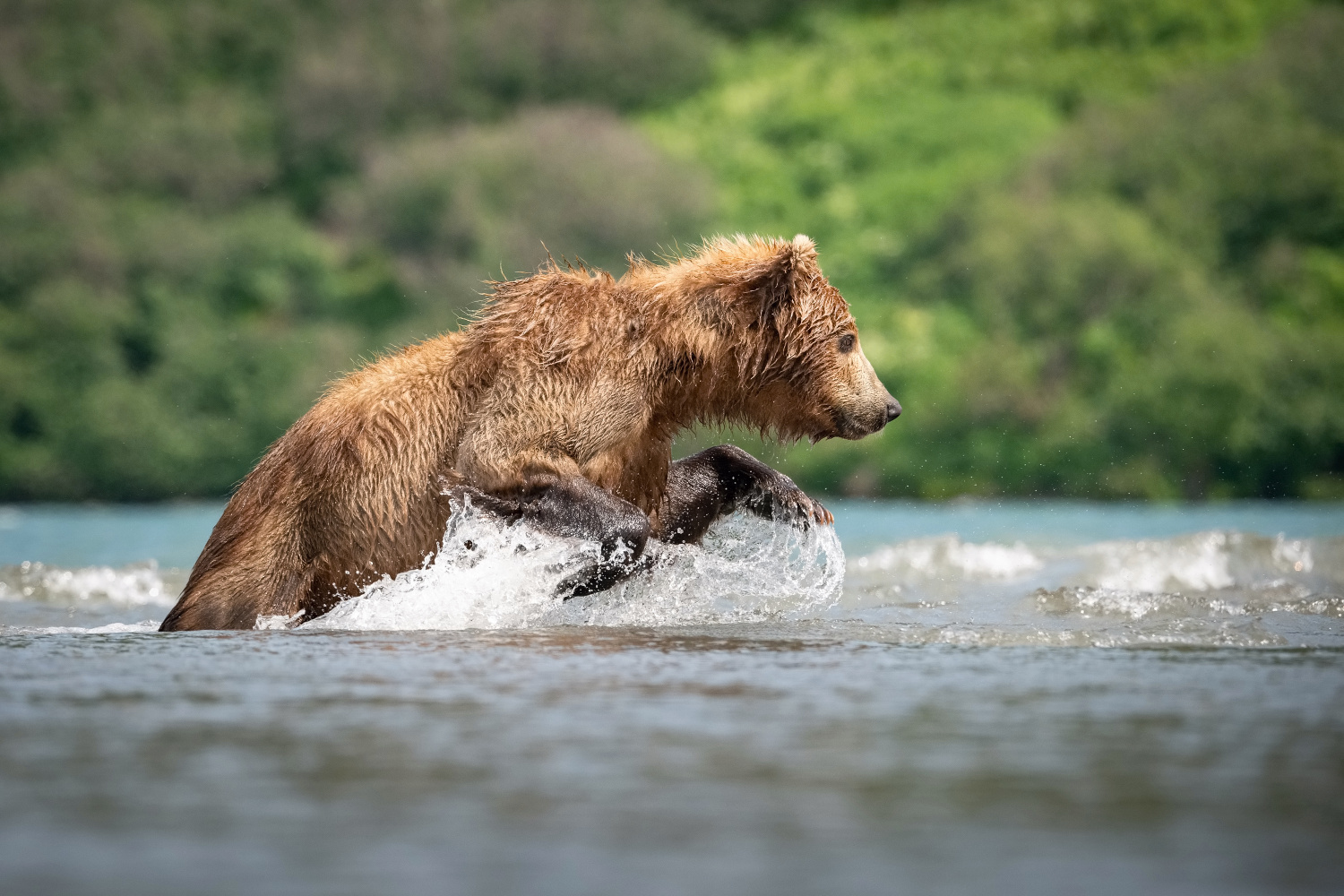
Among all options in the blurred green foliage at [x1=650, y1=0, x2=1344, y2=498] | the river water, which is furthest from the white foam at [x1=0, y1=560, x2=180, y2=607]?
the blurred green foliage at [x1=650, y1=0, x2=1344, y2=498]

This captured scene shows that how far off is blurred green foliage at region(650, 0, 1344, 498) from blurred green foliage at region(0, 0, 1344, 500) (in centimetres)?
8

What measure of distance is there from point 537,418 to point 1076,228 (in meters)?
28.7

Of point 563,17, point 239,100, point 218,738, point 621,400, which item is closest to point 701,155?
point 563,17

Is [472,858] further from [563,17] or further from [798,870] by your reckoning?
[563,17]

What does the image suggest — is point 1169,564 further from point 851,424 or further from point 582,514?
point 582,514

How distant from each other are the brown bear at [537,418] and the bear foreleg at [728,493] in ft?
0.73

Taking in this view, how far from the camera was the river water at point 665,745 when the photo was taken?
2.76 metres

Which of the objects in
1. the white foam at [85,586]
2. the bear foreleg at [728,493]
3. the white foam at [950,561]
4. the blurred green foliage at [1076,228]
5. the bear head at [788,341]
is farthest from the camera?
the blurred green foliage at [1076,228]

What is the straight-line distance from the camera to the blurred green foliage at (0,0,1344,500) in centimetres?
3155

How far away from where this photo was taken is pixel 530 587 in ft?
20.0

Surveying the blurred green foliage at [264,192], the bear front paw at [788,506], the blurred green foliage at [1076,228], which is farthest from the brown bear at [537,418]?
the blurred green foliage at [264,192]

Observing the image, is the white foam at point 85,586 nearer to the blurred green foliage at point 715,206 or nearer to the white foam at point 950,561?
the white foam at point 950,561

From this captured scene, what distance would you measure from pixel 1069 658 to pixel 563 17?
138 ft

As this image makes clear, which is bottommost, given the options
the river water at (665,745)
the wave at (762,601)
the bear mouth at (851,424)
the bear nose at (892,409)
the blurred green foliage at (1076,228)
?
the river water at (665,745)
